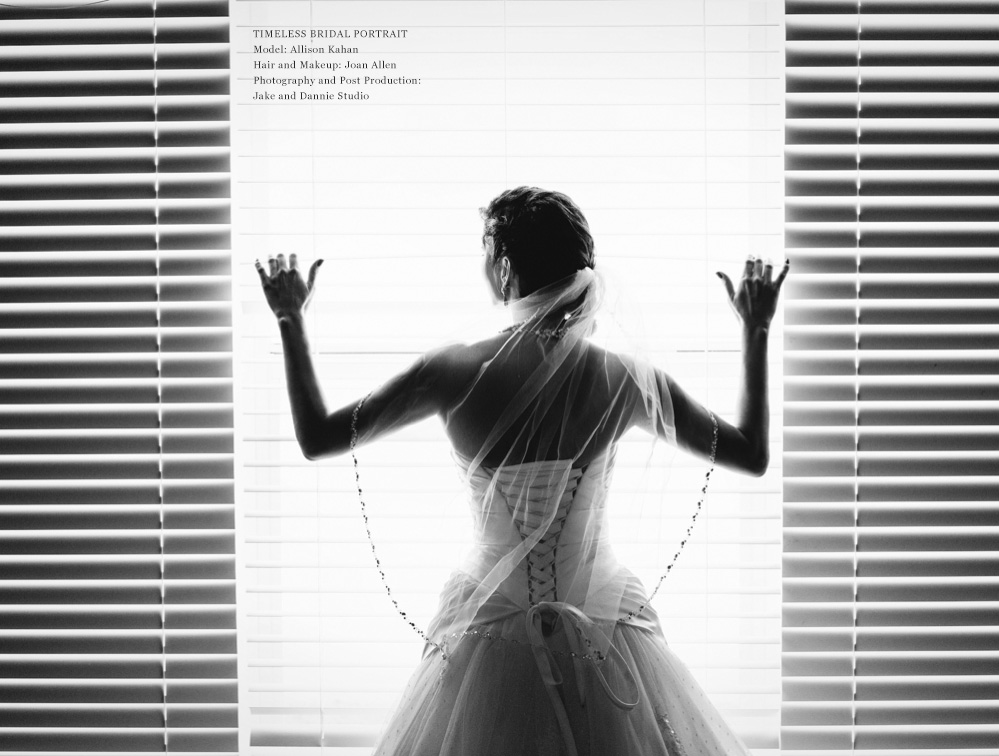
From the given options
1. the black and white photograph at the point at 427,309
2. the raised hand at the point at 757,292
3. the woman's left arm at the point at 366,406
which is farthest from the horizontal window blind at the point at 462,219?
the woman's left arm at the point at 366,406

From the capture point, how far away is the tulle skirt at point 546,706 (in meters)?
1.16

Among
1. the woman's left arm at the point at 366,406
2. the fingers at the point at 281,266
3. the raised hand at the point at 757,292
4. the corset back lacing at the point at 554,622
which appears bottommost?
the corset back lacing at the point at 554,622

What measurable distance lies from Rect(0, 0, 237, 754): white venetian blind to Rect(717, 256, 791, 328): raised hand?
106 cm

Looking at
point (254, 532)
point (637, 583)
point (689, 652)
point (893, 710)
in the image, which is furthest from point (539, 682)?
point (893, 710)

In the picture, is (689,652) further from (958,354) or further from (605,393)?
(958,354)

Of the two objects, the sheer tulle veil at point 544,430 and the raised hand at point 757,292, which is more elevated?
the raised hand at point 757,292

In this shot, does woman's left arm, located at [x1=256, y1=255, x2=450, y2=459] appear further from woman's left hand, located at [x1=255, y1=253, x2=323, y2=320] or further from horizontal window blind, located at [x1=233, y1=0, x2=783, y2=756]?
horizontal window blind, located at [x1=233, y1=0, x2=783, y2=756]

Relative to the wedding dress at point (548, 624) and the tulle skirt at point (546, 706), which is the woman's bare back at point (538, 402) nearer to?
the wedding dress at point (548, 624)

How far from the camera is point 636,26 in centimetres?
152

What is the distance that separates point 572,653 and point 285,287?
82 cm

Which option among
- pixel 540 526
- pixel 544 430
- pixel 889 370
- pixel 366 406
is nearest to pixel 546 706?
pixel 540 526

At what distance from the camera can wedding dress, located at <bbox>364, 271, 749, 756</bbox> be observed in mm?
1166

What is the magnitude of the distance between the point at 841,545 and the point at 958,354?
0.48 metres

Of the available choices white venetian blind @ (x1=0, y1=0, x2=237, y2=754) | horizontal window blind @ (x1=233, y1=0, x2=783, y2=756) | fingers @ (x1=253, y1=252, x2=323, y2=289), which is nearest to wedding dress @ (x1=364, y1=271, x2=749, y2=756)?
horizontal window blind @ (x1=233, y1=0, x2=783, y2=756)
